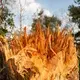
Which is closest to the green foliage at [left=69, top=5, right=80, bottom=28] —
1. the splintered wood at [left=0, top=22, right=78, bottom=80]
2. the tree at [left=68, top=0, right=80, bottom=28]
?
the tree at [left=68, top=0, right=80, bottom=28]

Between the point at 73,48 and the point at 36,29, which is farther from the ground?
the point at 36,29

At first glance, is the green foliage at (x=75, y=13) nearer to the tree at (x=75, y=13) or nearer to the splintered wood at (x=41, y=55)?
the tree at (x=75, y=13)

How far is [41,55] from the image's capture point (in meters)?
4.25

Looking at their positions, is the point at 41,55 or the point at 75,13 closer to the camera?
Result: the point at 41,55

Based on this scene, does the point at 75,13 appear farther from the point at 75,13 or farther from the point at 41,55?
the point at 41,55

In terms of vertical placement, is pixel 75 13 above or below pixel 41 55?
above

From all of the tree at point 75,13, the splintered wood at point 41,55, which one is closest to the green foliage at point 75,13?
the tree at point 75,13

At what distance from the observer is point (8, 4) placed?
2008 centimetres

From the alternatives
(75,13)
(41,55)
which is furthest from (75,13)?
(41,55)

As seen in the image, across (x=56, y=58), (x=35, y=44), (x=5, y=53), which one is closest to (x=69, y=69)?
(x=56, y=58)

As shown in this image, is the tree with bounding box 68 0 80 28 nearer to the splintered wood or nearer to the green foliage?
the green foliage

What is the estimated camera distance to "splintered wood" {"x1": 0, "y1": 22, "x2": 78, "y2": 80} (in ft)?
13.3

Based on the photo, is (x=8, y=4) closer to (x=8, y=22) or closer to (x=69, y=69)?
(x=8, y=22)

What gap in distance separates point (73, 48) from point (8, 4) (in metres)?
15.8
